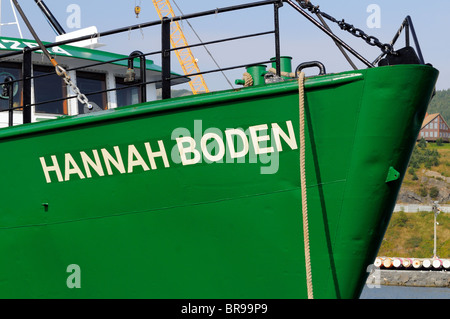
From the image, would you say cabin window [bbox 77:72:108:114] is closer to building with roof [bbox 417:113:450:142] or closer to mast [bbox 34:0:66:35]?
mast [bbox 34:0:66:35]

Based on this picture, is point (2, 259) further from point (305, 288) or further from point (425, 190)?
point (425, 190)

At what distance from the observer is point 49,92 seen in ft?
24.8

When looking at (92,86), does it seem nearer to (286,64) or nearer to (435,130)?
(286,64)

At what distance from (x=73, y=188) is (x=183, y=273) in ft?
4.14

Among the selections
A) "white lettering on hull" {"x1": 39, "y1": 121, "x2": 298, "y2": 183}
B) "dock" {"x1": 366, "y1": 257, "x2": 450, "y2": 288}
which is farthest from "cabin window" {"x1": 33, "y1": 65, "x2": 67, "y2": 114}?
"dock" {"x1": 366, "y1": 257, "x2": 450, "y2": 288}

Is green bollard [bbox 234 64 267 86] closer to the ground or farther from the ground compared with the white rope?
farther from the ground

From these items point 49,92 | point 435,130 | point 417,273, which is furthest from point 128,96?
point 435,130

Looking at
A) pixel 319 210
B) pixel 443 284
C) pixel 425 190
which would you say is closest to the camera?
pixel 319 210

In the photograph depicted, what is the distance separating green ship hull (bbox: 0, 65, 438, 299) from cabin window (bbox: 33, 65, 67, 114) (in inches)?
68.9

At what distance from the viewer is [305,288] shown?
17.0 feet

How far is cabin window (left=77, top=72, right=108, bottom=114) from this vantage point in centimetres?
770

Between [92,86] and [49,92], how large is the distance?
21.9 inches

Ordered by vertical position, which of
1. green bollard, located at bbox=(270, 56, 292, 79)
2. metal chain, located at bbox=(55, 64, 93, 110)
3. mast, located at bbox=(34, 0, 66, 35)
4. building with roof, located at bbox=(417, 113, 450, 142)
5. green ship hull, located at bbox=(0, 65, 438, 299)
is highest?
building with roof, located at bbox=(417, 113, 450, 142)
